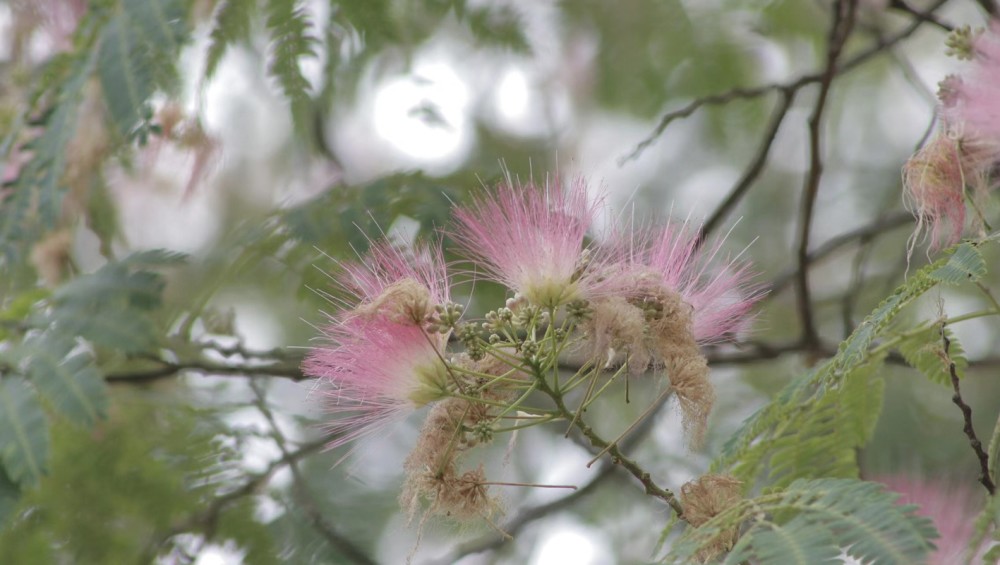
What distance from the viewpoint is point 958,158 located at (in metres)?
1.98

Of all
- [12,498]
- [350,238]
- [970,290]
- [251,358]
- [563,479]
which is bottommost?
[563,479]

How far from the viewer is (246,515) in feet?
10.0

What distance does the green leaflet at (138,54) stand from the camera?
2453mm

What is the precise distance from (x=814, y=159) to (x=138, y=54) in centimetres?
182

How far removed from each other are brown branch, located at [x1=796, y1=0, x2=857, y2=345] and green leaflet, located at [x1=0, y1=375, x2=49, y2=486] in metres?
2.13

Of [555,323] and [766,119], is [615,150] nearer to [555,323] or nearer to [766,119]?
[766,119]

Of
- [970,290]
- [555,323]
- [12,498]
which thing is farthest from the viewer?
[970,290]

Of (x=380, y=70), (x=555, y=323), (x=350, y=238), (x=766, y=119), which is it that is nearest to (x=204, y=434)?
(x=350, y=238)

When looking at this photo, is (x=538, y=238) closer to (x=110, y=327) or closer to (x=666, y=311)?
(x=666, y=311)

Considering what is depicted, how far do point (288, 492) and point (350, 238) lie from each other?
2.54 ft

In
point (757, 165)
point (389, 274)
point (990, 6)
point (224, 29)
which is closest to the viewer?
point (389, 274)

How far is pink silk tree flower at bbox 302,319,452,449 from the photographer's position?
73.4 inches

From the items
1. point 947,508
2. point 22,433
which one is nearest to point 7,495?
point 22,433

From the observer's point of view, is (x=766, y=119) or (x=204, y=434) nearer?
(x=204, y=434)
